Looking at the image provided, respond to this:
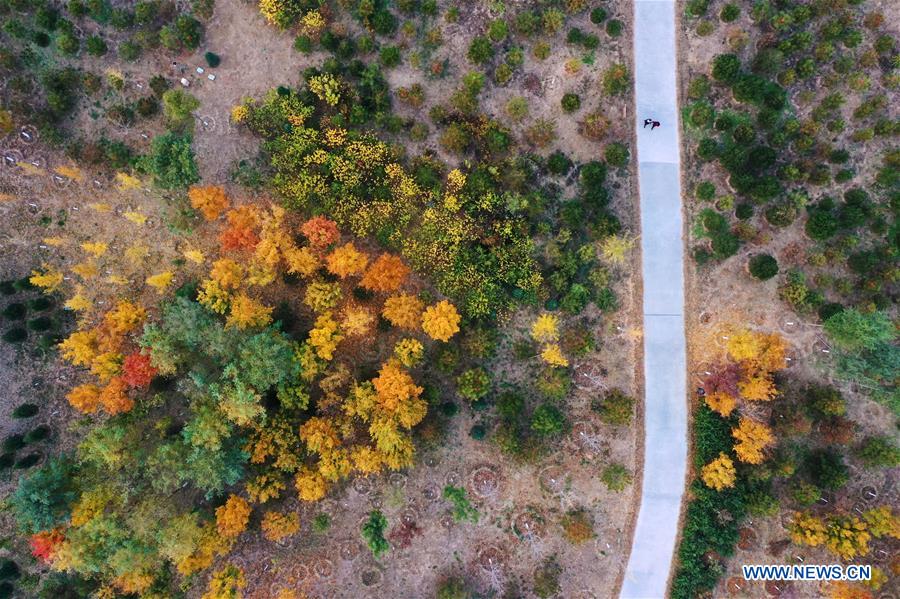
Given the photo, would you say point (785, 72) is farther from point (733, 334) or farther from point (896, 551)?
point (896, 551)

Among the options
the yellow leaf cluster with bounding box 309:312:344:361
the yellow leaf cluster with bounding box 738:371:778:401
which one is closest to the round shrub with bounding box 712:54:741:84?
Answer: the yellow leaf cluster with bounding box 738:371:778:401

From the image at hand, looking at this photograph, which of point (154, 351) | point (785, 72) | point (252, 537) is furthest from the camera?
point (252, 537)

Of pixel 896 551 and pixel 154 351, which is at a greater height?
pixel 154 351

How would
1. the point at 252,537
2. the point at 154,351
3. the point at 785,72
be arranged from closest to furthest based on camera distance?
the point at 154,351 < the point at 785,72 < the point at 252,537

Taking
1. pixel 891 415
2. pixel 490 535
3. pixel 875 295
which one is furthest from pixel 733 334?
pixel 490 535

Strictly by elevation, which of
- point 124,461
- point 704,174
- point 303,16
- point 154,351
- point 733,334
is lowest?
point 124,461
